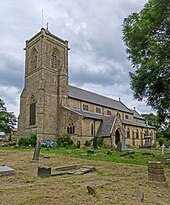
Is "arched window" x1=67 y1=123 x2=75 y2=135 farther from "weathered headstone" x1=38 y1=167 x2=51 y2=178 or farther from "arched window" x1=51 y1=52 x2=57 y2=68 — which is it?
"weathered headstone" x1=38 y1=167 x2=51 y2=178

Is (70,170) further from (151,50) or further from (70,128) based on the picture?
(70,128)

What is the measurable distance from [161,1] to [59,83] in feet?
102

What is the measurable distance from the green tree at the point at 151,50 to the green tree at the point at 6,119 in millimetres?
45539

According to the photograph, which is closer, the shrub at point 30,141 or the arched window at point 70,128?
the shrub at point 30,141

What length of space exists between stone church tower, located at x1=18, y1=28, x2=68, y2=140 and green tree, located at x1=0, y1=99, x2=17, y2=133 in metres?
13.7

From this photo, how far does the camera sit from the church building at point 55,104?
37.1 metres

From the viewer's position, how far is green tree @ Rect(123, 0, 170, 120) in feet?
39.1

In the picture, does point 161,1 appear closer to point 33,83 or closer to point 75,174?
point 75,174

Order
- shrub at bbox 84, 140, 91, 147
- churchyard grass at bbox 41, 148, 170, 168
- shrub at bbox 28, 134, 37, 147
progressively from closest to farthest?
churchyard grass at bbox 41, 148, 170, 168
shrub at bbox 28, 134, 37, 147
shrub at bbox 84, 140, 91, 147

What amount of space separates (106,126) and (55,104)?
1000 cm

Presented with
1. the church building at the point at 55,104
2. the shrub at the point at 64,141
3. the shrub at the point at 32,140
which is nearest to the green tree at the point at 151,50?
the shrub at the point at 64,141

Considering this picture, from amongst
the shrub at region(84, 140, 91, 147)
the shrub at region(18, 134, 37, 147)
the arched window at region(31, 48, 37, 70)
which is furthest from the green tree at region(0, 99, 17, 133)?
the shrub at region(84, 140, 91, 147)

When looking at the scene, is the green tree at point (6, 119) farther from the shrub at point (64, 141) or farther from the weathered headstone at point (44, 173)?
the weathered headstone at point (44, 173)

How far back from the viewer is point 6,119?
55.5 meters
